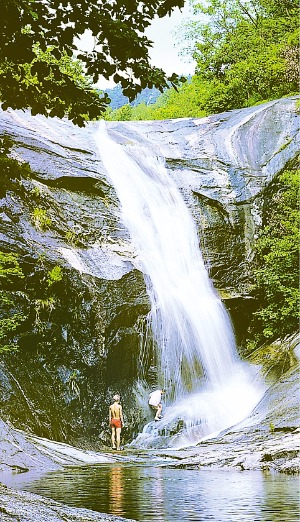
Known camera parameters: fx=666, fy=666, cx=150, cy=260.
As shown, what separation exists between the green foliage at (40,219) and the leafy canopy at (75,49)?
11.9 meters

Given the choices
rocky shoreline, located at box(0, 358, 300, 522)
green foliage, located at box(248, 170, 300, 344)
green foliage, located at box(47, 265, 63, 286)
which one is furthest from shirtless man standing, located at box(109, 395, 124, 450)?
green foliage, located at box(248, 170, 300, 344)

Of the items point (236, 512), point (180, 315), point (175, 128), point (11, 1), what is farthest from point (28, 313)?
point (11, 1)

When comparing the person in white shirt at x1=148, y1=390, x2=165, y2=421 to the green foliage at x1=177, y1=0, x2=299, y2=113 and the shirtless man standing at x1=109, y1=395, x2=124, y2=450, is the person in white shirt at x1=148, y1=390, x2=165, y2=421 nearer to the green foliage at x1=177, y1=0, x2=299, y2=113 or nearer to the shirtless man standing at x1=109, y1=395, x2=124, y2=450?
the shirtless man standing at x1=109, y1=395, x2=124, y2=450

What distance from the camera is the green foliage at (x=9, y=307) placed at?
558 inches

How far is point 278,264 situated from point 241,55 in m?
15.3

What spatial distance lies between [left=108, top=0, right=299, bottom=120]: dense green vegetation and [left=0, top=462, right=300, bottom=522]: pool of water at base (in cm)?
2299

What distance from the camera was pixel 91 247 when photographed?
17.2 meters

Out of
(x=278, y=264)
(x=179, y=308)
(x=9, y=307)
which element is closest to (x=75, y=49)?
(x=9, y=307)

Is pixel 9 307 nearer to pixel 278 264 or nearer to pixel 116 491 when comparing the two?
pixel 278 264

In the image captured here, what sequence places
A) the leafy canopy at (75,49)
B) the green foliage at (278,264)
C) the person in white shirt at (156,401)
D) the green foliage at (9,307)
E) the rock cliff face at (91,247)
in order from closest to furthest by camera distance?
the leafy canopy at (75,49) < the green foliage at (9,307) < the rock cliff face at (91,247) < the person in white shirt at (156,401) < the green foliage at (278,264)

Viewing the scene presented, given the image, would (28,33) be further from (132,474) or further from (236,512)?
(132,474)

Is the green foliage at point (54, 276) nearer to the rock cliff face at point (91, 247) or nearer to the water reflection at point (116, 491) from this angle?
the rock cliff face at point (91, 247)

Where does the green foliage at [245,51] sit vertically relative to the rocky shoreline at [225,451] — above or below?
above

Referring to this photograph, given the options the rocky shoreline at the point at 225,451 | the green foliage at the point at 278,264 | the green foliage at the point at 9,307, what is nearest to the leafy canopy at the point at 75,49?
the rocky shoreline at the point at 225,451
